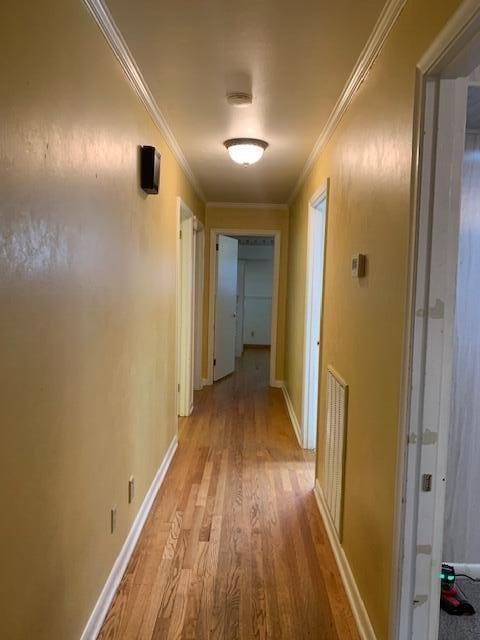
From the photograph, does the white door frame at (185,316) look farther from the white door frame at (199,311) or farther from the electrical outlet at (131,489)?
the electrical outlet at (131,489)

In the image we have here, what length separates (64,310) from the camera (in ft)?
4.50

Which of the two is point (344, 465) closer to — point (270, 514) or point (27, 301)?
point (270, 514)

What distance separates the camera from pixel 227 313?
6.18 m

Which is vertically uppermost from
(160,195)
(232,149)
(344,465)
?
(232,149)

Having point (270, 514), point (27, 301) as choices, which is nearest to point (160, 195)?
point (27, 301)

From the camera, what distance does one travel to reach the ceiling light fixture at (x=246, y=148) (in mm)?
2924

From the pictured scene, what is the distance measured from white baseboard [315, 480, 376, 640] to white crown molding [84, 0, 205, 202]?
2.35m

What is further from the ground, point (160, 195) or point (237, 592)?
point (160, 195)

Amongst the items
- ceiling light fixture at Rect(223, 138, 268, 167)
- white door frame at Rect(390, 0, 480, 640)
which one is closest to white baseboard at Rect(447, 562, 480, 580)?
white door frame at Rect(390, 0, 480, 640)

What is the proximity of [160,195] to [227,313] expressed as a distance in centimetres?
346

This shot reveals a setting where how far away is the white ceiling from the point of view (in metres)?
1.55

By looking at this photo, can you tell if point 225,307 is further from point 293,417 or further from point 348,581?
point 348,581

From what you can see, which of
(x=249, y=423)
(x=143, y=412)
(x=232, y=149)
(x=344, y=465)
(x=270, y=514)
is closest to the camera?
(x=344, y=465)

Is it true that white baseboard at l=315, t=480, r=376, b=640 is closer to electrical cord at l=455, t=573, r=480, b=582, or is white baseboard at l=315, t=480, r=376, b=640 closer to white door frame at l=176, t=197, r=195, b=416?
electrical cord at l=455, t=573, r=480, b=582
